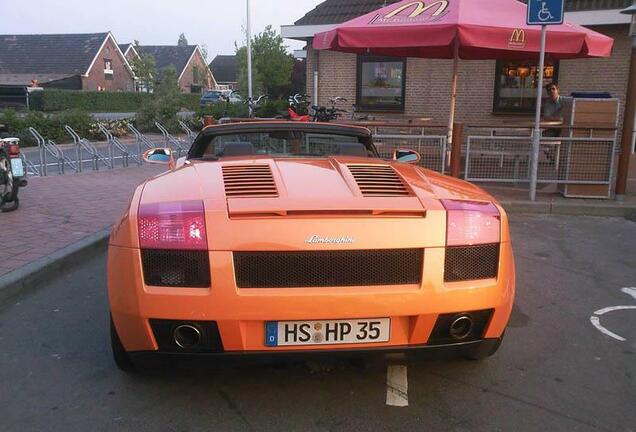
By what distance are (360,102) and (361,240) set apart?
15298 mm

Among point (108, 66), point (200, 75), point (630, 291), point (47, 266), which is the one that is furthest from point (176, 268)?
point (200, 75)

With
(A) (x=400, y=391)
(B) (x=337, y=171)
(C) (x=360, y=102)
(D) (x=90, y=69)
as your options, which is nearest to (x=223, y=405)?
(A) (x=400, y=391)

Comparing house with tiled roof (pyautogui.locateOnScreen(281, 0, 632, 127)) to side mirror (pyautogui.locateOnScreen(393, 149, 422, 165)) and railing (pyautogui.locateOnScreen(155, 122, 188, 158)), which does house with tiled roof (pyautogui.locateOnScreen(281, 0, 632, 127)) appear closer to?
railing (pyautogui.locateOnScreen(155, 122, 188, 158))

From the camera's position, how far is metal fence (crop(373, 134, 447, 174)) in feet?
29.7

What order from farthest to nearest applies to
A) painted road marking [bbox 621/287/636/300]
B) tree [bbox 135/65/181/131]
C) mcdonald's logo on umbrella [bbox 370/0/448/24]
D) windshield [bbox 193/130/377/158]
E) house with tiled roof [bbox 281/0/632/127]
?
tree [bbox 135/65/181/131] < house with tiled roof [bbox 281/0/632/127] < mcdonald's logo on umbrella [bbox 370/0/448/24] < painted road marking [bbox 621/287/636/300] < windshield [bbox 193/130/377/158]

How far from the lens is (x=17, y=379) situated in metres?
3.32

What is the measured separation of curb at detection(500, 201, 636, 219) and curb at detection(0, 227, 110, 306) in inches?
210

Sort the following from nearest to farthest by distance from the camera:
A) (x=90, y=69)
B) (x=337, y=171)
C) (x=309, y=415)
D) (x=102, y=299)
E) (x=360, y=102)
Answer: (x=309, y=415) < (x=337, y=171) < (x=102, y=299) < (x=360, y=102) < (x=90, y=69)

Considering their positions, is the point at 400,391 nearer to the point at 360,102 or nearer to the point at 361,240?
the point at 361,240

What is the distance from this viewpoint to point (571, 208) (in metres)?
8.46

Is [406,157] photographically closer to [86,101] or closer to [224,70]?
[86,101]

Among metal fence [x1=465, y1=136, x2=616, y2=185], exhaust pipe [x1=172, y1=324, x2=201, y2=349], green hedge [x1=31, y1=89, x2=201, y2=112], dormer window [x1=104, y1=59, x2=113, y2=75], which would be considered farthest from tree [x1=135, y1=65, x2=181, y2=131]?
dormer window [x1=104, y1=59, x2=113, y2=75]

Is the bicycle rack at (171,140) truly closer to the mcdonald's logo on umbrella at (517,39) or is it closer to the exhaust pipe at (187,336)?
the mcdonald's logo on umbrella at (517,39)

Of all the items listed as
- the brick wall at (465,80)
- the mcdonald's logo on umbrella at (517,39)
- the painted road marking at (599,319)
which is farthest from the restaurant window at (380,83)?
the painted road marking at (599,319)
